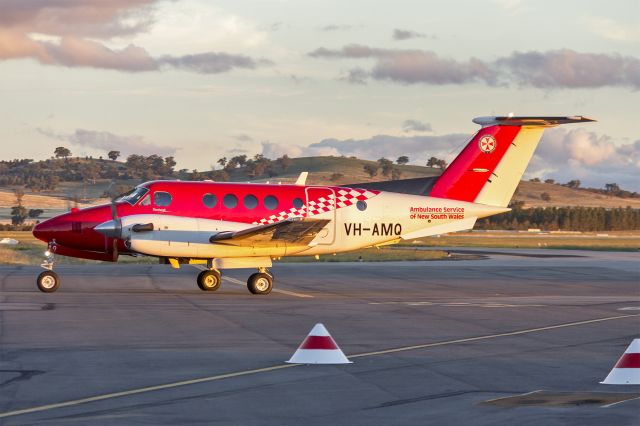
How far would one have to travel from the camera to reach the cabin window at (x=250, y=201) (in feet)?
98.2

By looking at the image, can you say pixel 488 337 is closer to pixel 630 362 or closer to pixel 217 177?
pixel 630 362

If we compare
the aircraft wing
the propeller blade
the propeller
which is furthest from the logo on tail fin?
the propeller

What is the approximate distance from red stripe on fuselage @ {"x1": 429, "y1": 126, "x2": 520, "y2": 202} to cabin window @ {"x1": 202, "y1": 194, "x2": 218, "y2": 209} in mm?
6480

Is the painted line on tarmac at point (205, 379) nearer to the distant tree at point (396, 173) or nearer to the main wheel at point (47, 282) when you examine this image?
the main wheel at point (47, 282)

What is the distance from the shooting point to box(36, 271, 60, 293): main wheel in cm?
2836

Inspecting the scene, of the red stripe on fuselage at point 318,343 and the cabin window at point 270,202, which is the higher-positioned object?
the cabin window at point 270,202

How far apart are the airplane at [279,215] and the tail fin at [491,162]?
0.03 m

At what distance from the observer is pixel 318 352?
576 inches

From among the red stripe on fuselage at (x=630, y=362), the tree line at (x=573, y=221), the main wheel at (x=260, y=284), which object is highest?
the red stripe on fuselage at (x=630, y=362)

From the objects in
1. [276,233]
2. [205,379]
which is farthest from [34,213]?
[205,379]

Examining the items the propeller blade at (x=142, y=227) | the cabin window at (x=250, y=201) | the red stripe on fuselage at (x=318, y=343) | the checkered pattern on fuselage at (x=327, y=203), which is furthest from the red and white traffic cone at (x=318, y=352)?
the cabin window at (x=250, y=201)

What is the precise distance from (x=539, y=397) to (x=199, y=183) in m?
18.9

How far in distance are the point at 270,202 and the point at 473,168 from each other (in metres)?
6.31

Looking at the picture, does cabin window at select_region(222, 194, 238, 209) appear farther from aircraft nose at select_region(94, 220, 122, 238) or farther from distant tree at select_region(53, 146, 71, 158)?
distant tree at select_region(53, 146, 71, 158)
